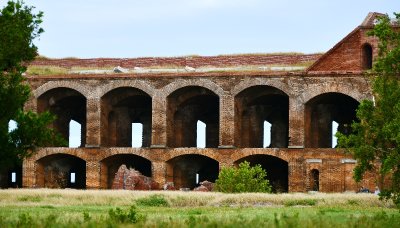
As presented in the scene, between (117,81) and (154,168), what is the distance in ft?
13.9

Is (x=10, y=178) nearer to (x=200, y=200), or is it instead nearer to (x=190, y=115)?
(x=190, y=115)

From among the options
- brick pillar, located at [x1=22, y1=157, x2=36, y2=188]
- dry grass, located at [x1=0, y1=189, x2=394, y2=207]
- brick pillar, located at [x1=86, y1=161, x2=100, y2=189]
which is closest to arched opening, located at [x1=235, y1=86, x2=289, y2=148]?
brick pillar, located at [x1=86, y1=161, x2=100, y2=189]

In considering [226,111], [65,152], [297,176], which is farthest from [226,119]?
[65,152]

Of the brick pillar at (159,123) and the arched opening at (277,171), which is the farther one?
the arched opening at (277,171)

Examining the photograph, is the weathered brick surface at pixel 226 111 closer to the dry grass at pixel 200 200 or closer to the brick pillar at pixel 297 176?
the brick pillar at pixel 297 176

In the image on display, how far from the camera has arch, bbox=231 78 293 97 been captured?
3847 centimetres

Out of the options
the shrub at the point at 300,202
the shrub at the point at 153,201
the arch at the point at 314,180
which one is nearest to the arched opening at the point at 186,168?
the arch at the point at 314,180

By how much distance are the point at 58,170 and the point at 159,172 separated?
536 centimetres

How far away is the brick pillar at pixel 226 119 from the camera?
3881 cm

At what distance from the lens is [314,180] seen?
37156 millimetres

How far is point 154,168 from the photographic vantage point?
39219mm

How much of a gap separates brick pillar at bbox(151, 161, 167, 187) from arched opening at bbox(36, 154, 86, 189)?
4380 millimetres

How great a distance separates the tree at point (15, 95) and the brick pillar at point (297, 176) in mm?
19135

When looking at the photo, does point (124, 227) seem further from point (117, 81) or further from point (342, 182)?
point (117, 81)
